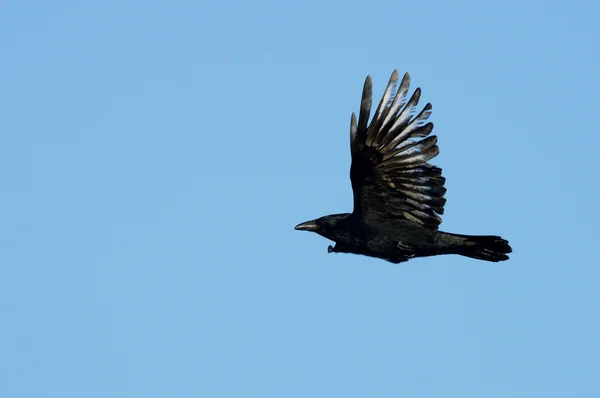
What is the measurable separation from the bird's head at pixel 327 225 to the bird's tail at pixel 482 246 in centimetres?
174

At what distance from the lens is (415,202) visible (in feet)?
69.8

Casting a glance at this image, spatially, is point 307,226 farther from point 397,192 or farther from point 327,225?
point 397,192

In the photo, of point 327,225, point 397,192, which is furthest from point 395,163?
point 327,225

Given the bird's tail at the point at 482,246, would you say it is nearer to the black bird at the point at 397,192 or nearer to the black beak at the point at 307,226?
the black bird at the point at 397,192

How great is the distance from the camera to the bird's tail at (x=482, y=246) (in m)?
21.1

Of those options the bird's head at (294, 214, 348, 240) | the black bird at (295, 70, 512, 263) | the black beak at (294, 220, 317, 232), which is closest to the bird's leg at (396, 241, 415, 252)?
the black bird at (295, 70, 512, 263)

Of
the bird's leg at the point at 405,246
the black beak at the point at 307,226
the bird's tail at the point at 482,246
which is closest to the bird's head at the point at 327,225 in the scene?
the black beak at the point at 307,226

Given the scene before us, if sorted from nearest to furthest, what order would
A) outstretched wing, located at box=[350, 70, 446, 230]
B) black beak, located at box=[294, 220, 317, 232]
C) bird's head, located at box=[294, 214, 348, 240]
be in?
outstretched wing, located at box=[350, 70, 446, 230] → bird's head, located at box=[294, 214, 348, 240] → black beak, located at box=[294, 220, 317, 232]

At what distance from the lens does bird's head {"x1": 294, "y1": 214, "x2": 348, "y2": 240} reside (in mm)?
21875

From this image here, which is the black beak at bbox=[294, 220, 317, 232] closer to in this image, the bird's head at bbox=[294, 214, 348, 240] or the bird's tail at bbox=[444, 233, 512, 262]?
the bird's head at bbox=[294, 214, 348, 240]

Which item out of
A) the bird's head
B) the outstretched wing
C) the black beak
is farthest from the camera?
the black beak

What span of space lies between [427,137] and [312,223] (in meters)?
2.64

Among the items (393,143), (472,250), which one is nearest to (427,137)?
(393,143)

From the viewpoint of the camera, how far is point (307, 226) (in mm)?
22422
